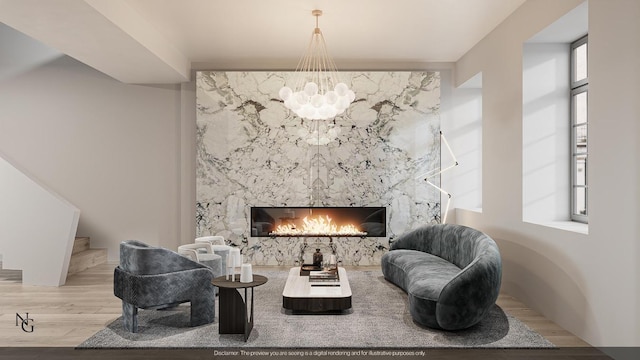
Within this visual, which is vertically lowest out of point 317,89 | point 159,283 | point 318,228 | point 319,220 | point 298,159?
point 159,283

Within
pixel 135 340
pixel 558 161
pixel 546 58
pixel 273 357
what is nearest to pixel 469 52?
pixel 546 58

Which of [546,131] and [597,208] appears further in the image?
[546,131]

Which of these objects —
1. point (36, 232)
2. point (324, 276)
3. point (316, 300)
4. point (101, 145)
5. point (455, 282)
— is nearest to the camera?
point (455, 282)

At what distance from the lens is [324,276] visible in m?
4.80

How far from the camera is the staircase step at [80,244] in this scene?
21.8 feet

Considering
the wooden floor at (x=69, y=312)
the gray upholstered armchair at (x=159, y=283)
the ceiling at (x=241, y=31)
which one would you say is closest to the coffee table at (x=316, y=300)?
the gray upholstered armchair at (x=159, y=283)

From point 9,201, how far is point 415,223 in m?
5.20

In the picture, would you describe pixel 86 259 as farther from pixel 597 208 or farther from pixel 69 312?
pixel 597 208

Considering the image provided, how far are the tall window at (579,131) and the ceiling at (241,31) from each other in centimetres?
82

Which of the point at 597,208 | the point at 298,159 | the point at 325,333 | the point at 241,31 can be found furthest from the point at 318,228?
the point at 597,208

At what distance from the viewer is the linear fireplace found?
6.83m

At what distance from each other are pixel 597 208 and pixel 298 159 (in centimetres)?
412

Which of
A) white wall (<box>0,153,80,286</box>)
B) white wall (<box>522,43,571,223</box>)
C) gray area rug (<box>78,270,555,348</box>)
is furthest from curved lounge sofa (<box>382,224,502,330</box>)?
white wall (<box>0,153,80,286</box>)

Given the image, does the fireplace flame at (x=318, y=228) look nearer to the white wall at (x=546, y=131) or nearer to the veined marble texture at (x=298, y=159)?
the veined marble texture at (x=298, y=159)
